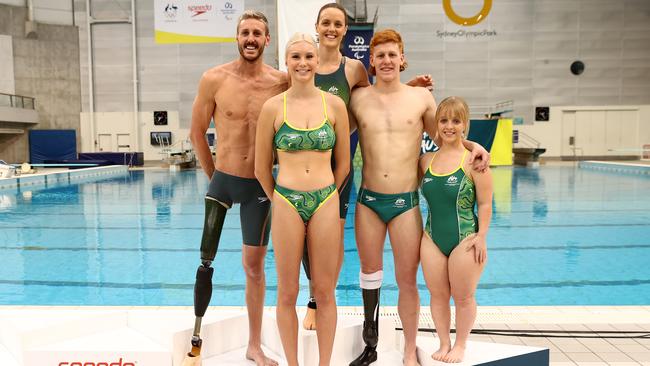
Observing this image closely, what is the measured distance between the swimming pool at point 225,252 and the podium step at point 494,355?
6.57 ft

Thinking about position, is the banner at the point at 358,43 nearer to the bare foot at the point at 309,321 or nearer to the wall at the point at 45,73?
the bare foot at the point at 309,321

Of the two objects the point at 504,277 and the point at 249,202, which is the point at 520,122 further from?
the point at 249,202

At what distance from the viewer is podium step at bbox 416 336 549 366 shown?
2676 millimetres

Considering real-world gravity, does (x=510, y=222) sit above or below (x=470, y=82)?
below

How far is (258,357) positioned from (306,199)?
1.14 m

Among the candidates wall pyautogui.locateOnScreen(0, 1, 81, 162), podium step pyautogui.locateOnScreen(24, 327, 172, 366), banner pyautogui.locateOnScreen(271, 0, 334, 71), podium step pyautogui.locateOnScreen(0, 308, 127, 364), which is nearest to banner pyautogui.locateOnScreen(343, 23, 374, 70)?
banner pyautogui.locateOnScreen(271, 0, 334, 71)

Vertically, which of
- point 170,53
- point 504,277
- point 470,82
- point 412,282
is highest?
point 170,53

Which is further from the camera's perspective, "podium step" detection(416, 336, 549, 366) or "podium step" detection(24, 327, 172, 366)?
"podium step" detection(24, 327, 172, 366)

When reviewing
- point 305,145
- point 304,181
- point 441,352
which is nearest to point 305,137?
point 305,145

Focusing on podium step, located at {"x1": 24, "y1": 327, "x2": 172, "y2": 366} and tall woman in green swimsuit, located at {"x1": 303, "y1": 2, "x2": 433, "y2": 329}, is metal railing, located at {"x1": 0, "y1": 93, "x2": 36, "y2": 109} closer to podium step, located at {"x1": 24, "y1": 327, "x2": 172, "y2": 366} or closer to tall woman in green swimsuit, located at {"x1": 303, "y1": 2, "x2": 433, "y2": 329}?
podium step, located at {"x1": 24, "y1": 327, "x2": 172, "y2": 366}

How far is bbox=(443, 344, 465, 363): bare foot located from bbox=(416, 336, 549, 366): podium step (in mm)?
27

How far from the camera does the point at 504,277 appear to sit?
5.63 metres

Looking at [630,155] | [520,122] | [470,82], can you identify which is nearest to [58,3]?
[470,82]

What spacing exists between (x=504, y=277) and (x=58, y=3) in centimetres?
2752
